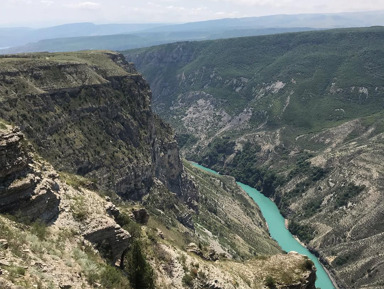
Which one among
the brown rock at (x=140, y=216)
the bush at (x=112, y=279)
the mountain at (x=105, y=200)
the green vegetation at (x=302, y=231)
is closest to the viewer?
the bush at (x=112, y=279)

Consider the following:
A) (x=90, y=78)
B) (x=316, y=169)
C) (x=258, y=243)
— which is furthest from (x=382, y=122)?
(x=90, y=78)

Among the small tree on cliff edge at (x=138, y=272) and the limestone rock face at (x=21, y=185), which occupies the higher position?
the limestone rock face at (x=21, y=185)

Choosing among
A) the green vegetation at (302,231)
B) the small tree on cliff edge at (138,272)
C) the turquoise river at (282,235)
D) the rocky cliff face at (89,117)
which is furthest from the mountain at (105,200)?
the green vegetation at (302,231)

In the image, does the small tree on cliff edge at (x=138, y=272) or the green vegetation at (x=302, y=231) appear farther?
the green vegetation at (x=302, y=231)

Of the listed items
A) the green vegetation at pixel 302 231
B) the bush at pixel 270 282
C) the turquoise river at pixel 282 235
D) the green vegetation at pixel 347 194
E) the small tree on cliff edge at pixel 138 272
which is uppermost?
the small tree on cliff edge at pixel 138 272

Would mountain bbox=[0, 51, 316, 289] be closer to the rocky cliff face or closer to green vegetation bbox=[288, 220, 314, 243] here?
the rocky cliff face

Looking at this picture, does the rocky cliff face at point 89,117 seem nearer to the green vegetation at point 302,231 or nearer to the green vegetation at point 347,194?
the green vegetation at point 302,231

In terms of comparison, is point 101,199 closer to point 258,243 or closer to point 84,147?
point 84,147
